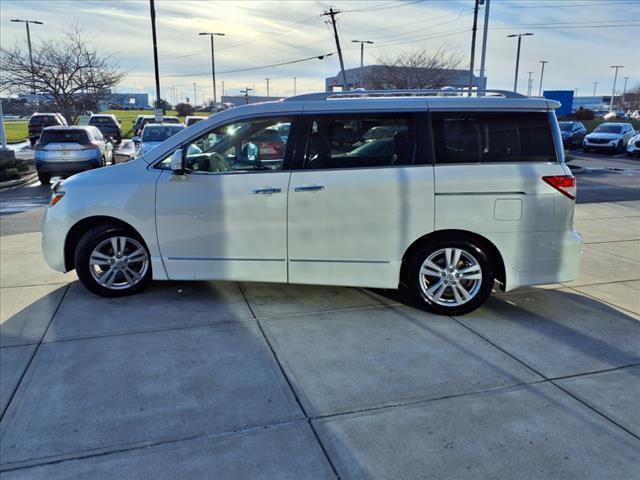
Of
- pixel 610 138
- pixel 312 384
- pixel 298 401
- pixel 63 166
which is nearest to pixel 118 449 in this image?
pixel 298 401

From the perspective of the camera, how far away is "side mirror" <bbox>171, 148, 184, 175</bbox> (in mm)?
4758

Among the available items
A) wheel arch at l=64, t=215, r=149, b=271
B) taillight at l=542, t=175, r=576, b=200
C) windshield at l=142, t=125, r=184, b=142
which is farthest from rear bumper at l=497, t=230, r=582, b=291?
windshield at l=142, t=125, r=184, b=142

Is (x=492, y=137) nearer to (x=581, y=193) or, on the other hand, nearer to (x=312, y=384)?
(x=312, y=384)

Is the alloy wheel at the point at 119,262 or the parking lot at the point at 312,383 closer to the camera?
the parking lot at the point at 312,383

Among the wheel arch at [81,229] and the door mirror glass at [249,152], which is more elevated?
the door mirror glass at [249,152]

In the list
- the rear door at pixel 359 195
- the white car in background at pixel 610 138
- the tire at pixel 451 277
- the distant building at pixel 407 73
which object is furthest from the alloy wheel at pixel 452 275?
the distant building at pixel 407 73

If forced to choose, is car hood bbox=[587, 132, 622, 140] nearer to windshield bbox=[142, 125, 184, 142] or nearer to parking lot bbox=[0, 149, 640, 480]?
windshield bbox=[142, 125, 184, 142]

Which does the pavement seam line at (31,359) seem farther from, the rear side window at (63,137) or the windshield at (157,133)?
the windshield at (157,133)

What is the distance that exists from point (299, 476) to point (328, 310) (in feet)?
7.69

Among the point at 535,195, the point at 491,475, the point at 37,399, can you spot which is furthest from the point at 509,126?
the point at 37,399

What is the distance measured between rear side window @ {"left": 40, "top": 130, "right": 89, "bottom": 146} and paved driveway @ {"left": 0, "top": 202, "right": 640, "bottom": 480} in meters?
10.3

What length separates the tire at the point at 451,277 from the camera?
474 cm

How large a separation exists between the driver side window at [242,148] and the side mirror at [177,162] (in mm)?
73

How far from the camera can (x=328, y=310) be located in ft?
16.3
